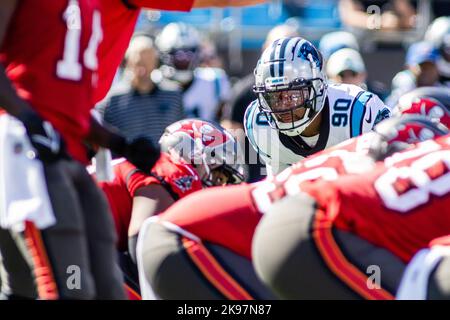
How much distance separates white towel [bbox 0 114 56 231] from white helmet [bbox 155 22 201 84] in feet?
21.0

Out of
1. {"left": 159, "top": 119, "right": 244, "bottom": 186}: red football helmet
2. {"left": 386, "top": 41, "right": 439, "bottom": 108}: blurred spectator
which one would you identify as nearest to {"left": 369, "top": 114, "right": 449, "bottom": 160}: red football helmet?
{"left": 159, "top": 119, "right": 244, "bottom": 186}: red football helmet

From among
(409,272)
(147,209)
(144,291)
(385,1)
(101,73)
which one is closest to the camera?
(409,272)

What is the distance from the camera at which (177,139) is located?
5.63 metres

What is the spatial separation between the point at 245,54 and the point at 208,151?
710 centimetres

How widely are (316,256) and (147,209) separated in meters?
1.47

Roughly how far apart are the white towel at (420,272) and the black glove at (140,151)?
3.15 feet

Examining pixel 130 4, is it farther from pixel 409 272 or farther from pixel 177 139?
pixel 409 272

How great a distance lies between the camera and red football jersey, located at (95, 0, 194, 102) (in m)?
4.69

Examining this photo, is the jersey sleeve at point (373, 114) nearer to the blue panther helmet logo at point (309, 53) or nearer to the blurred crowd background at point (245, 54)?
the blue panther helmet logo at point (309, 53)

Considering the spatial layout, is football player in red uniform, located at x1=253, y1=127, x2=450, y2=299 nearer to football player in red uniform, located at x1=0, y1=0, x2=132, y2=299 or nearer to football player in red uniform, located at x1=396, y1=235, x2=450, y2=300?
football player in red uniform, located at x1=396, y1=235, x2=450, y2=300

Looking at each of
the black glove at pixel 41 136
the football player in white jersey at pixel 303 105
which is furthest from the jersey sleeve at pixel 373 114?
the black glove at pixel 41 136

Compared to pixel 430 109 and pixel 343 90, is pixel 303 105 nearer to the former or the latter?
pixel 343 90

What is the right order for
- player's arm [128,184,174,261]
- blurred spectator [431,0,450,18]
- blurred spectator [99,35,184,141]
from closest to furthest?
player's arm [128,184,174,261] → blurred spectator [99,35,184,141] → blurred spectator [431,0,450,18]
